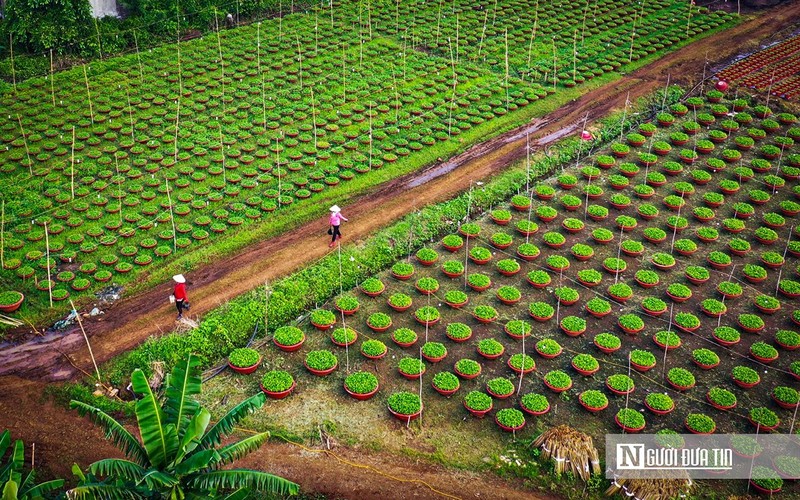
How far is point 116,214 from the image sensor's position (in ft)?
83.9

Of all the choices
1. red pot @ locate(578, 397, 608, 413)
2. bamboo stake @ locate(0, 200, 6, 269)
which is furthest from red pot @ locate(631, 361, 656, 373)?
bamboo stake @ locate(0, 200, 6, 269)

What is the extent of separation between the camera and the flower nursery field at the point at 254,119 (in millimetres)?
24516

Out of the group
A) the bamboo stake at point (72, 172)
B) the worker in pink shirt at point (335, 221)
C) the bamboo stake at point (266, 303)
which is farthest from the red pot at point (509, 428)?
the bamboo stake at point (72, 172)

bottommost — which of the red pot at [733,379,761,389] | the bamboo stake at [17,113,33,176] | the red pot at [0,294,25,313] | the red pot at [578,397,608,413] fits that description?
the red pot at [733,379,761,389]

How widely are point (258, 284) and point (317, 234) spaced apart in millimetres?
3214

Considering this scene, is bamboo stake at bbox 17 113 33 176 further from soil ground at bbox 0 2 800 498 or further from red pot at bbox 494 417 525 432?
red pot at bbox 494 417 525 432

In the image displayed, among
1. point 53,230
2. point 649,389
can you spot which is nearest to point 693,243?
point 649,389

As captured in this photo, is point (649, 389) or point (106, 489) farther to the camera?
point (649, 389)

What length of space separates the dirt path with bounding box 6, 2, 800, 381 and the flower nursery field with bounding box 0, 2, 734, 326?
869 millimetres

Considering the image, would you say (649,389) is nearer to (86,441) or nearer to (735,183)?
(735,183)

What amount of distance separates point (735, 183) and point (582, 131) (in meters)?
6.66

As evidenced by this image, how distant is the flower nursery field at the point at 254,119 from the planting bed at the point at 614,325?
6.19 metres

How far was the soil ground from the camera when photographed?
16516mm

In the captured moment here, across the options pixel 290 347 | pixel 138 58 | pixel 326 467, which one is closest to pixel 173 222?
pixel 290 347
